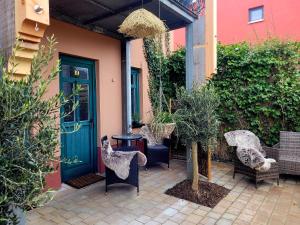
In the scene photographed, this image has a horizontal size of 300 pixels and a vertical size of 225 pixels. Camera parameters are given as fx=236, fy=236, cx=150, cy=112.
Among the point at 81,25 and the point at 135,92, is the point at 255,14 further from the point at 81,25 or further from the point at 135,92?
the point at 81,25

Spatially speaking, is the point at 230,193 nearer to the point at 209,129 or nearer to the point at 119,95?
the point at 209,129

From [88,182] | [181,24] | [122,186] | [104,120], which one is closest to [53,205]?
[88,182]

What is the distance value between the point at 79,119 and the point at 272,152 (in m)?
3.75

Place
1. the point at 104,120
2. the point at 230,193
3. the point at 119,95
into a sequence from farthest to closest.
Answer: the point at 119,95, the point at 104,120, the point at 230,193

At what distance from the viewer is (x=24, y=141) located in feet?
4.18

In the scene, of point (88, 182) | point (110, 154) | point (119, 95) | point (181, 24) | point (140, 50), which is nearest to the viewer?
point (110, 154)

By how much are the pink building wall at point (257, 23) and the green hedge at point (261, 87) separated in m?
3.99

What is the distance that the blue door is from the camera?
4168 mm

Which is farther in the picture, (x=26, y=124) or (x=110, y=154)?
(x=110, y=154)

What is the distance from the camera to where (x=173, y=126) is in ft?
11.4

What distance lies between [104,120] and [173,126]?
181 cm

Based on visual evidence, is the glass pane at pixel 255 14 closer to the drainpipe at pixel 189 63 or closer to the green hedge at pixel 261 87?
the green hedge at pixel 261 87

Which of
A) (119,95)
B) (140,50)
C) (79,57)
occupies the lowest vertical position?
(119,95)

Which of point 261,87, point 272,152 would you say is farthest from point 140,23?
point 272,152
